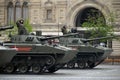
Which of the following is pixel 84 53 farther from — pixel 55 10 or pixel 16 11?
pixel 16 11

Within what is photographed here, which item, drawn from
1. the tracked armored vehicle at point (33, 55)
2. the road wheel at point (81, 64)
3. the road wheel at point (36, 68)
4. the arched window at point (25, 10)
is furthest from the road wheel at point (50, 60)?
the arched window at point (25, 10)

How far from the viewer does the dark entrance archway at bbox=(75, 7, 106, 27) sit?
6622cm

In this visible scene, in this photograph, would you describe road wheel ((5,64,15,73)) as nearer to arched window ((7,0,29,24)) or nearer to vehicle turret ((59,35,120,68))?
vehicle turret ((59,35,120,68))

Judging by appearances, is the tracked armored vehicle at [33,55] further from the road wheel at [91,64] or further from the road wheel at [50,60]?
the road wheel at [91,64]

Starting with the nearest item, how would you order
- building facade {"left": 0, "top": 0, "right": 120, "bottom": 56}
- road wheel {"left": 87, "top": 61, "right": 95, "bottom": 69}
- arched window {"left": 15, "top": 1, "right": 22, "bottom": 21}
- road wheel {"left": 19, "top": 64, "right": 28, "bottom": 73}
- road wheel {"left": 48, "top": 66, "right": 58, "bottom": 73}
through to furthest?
road wheel {"left": 19, "top": 64, "right": 28, "bottom": 73}
road wheel {"left": 48, "top": 66, "right": 58, "bottom": 73}
road wheel {"left": 87, "top": 61, "right": 95, "bottom": 69}
building facade {"left": 0, "top": 0, "right": 120, "bottom": 56}
arched window {"left": 15, "top": 1, "right": 22, "bottom": 21}

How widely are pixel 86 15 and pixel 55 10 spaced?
12.2ft

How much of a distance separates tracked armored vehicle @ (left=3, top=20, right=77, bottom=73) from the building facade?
31.7 metres

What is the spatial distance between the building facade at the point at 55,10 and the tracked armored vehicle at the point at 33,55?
31.7m

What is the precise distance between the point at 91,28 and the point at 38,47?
30.4m

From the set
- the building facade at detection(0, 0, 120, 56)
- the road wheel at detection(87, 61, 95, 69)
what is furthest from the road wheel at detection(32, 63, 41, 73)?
the building facade at detection(0, 0, 120, 56)

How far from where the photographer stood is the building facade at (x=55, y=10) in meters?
66.1

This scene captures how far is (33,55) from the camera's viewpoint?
3406cm

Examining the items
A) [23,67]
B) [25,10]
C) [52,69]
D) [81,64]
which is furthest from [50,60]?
[25,10]

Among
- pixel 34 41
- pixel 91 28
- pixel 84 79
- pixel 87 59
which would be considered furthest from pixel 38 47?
pixel 91 28
